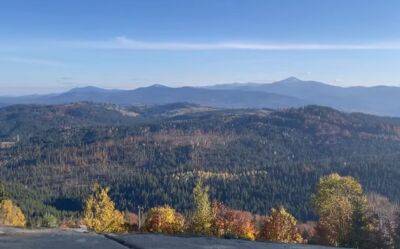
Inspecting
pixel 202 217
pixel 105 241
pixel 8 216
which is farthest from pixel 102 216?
pixel 105 241

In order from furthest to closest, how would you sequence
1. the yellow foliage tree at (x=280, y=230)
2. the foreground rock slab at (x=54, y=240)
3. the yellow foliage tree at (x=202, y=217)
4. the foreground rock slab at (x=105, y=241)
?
the yellow foliage tree at (x=280, y=230), the yellow foliage tree at (x=202, y=217), the foreground rock slab at (x=105, y=241), the foreground rock slab at (x=54, y=240)

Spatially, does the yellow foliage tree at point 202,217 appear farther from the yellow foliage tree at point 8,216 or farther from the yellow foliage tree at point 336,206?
the yellow foliage tree at point 8,216

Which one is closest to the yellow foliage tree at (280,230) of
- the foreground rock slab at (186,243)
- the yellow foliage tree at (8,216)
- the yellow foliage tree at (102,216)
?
the yellow foliage tree at (102,216)

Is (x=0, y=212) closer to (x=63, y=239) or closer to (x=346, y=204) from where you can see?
(x=346, y=204)

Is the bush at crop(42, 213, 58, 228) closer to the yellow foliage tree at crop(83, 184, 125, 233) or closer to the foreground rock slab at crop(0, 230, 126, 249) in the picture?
the yellow foliage tree at crop(83, 184, 125, 233)

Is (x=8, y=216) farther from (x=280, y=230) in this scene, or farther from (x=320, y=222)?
(x=320, y=222)

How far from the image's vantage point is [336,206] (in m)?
79.7

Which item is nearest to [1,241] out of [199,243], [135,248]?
[135,248]

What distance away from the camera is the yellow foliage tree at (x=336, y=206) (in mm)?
65500

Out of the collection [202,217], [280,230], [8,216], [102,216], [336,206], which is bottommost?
[8,216]

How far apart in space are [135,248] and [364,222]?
39828 mm

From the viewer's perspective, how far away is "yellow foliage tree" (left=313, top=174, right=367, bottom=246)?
65500 mm

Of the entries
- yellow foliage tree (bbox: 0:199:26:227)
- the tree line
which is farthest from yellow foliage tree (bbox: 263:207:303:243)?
yellow foliage tree (bbox: 0:199:26:227)

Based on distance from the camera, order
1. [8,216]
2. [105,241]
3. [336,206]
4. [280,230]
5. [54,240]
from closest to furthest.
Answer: [54,240]
[105,241]
[336,206]
[280,230]
[8,216]
